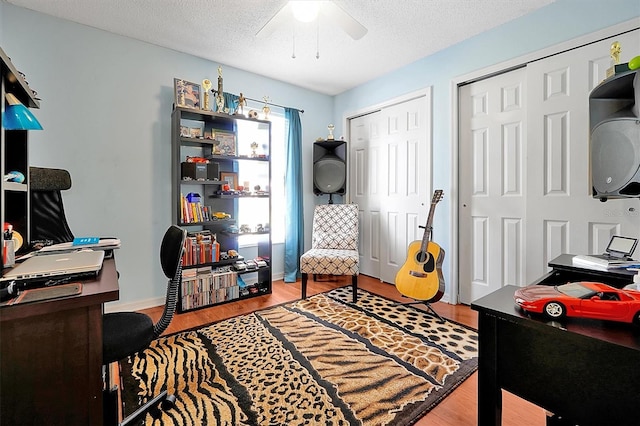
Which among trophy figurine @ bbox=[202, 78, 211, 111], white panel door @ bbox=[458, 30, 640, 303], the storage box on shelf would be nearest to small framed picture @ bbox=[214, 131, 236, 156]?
the storage box on shelf

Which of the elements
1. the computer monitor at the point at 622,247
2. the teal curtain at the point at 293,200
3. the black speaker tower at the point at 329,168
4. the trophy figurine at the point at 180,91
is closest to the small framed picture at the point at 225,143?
the trophy figurine at the point at 180,91

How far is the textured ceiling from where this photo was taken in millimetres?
2164

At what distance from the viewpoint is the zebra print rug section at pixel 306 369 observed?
4.60ft

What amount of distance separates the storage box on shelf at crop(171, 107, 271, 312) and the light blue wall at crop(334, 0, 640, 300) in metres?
1.58

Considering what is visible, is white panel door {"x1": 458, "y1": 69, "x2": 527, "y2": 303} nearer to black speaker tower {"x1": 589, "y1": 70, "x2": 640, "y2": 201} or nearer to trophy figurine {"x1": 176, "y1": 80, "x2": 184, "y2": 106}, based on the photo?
black speaker tower {"x1": 589, "y1": 70, "x2": 640, "y2": 201}

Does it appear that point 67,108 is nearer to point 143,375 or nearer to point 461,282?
point 143,375

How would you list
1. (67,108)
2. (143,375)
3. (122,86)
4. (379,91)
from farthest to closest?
1. (379,91)
2. (122,86)
3. (67,108)
4. (143,375)

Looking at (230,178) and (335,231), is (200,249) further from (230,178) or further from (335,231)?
→ (335,231)

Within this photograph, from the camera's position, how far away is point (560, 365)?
749mm

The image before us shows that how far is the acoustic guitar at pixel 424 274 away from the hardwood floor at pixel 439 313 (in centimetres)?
33

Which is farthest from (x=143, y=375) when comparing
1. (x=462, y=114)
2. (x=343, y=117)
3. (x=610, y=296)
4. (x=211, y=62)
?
(x=343, y=117)

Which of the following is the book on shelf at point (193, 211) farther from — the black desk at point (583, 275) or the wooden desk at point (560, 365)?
the black desk at point (583, 275)

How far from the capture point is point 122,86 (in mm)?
2594

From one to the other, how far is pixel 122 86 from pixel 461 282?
3730 mm
